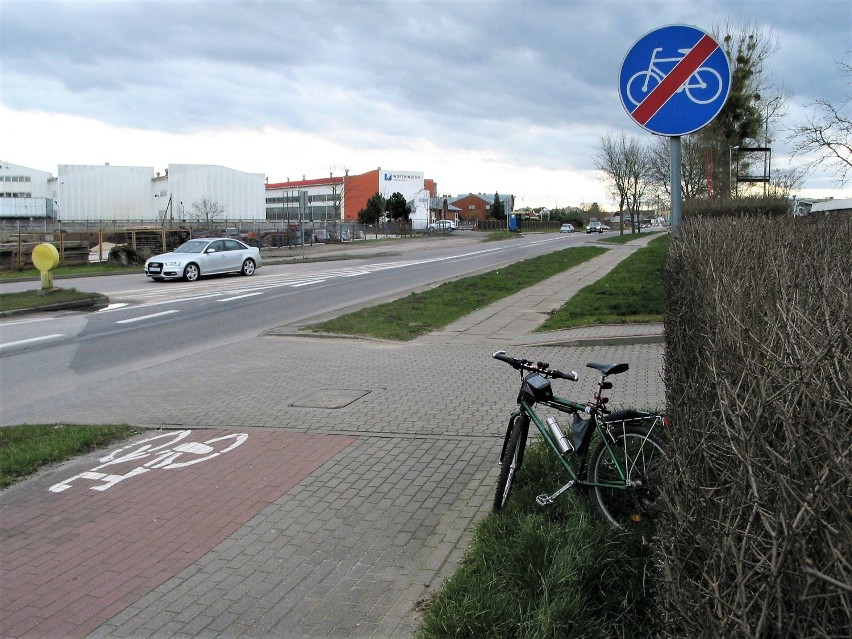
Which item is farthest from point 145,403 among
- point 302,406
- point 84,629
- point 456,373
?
point 84,629

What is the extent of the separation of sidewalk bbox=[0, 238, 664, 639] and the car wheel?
1816 cm

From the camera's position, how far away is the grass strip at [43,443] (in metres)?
6.32

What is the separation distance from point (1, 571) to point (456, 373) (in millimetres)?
6134

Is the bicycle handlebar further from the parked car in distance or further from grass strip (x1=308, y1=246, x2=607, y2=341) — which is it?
the parked car in distance

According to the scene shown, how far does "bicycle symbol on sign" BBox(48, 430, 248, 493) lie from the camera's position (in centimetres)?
616

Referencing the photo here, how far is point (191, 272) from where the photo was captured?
92.0 feet

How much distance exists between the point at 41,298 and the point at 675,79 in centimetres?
1859

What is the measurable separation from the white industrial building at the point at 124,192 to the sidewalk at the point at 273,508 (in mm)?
80620

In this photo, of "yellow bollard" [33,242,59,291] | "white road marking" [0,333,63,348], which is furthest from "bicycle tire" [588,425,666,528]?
"yellow bollard" [33,242,59,291]

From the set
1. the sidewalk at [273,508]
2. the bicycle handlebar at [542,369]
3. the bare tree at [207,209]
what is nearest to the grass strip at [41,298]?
the sidewalk at [273,508]

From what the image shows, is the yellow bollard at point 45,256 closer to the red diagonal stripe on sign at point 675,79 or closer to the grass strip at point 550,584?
the red diagonal stripe on sign at point 675,79

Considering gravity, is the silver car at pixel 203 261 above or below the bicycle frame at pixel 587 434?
above

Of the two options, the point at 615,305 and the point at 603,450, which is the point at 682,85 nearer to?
the point at 603,450

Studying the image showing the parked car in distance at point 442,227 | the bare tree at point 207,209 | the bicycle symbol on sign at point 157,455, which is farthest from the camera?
the parked car in distance at point 442,227
